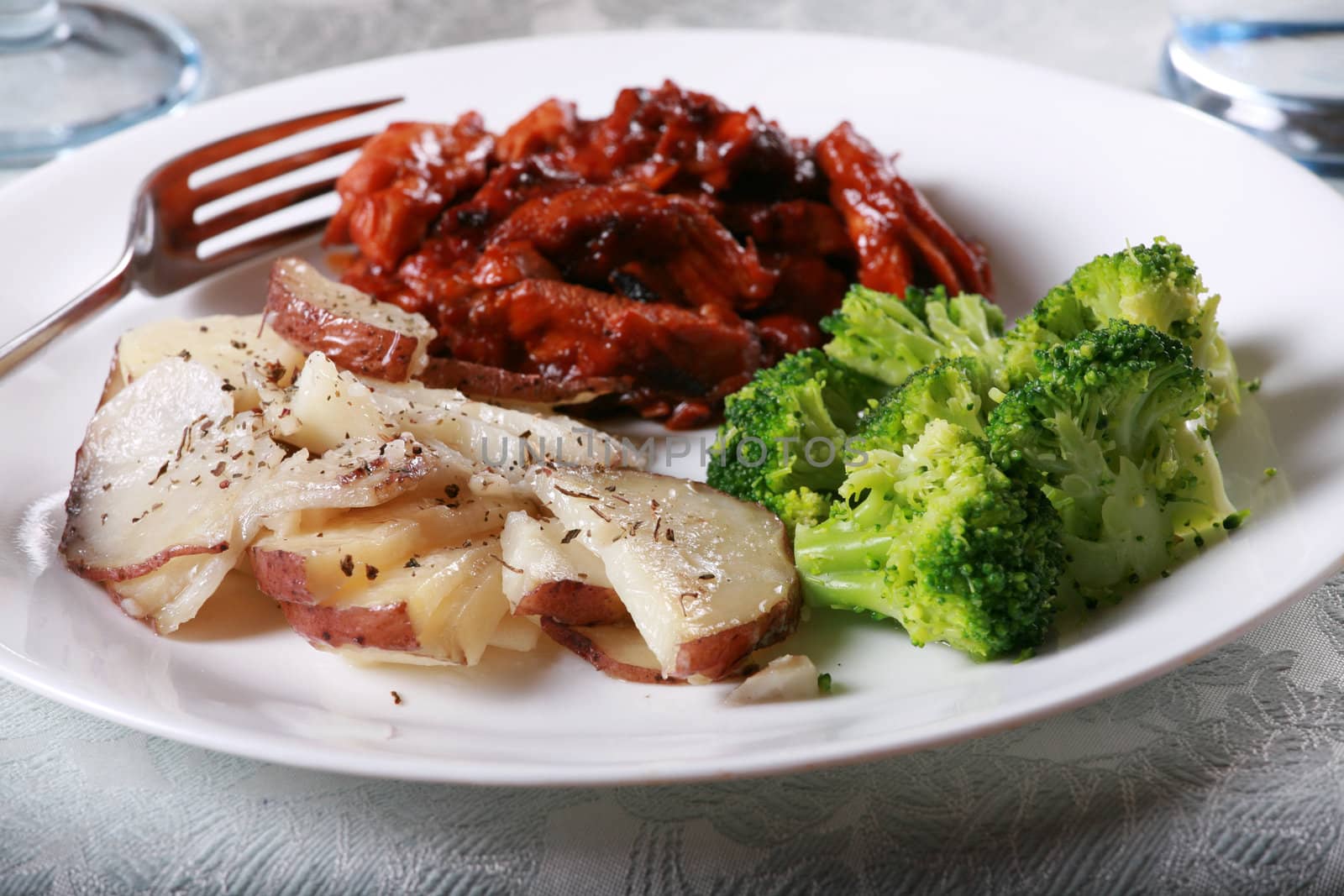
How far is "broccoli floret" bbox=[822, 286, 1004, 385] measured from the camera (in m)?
3.55

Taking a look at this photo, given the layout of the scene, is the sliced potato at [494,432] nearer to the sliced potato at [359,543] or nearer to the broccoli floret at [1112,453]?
the sliced potato at [359,543]

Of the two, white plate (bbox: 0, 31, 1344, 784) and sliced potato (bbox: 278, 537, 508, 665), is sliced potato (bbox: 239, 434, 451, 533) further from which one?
white plate (bbox: 0, 31, 1344, 784)

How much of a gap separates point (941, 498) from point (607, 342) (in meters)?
1.56

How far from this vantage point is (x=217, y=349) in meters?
3.61

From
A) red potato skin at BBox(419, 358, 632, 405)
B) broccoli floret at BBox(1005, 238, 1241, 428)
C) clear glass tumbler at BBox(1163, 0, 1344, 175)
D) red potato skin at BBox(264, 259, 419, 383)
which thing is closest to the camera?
broccoli floret at BBox(1005, 238, 1241, 428)

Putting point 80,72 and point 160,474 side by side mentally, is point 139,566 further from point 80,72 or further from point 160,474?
point 80,72

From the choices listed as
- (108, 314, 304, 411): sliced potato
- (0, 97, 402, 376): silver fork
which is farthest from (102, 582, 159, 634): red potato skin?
(0, 97, 402, 376): silver fork

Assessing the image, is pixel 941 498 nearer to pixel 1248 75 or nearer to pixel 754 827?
pixel 754 827

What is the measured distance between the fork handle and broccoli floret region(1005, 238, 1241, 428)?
2673mm

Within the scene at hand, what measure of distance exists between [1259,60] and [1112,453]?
13.1 ft

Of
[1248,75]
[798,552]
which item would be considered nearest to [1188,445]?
[798,552]

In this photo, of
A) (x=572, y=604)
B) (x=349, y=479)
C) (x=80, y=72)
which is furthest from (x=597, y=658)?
(x=80, y=72)

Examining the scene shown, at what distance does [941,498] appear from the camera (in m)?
2.70

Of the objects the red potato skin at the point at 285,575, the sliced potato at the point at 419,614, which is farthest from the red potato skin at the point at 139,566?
the sliced potato at the point at 419,614
